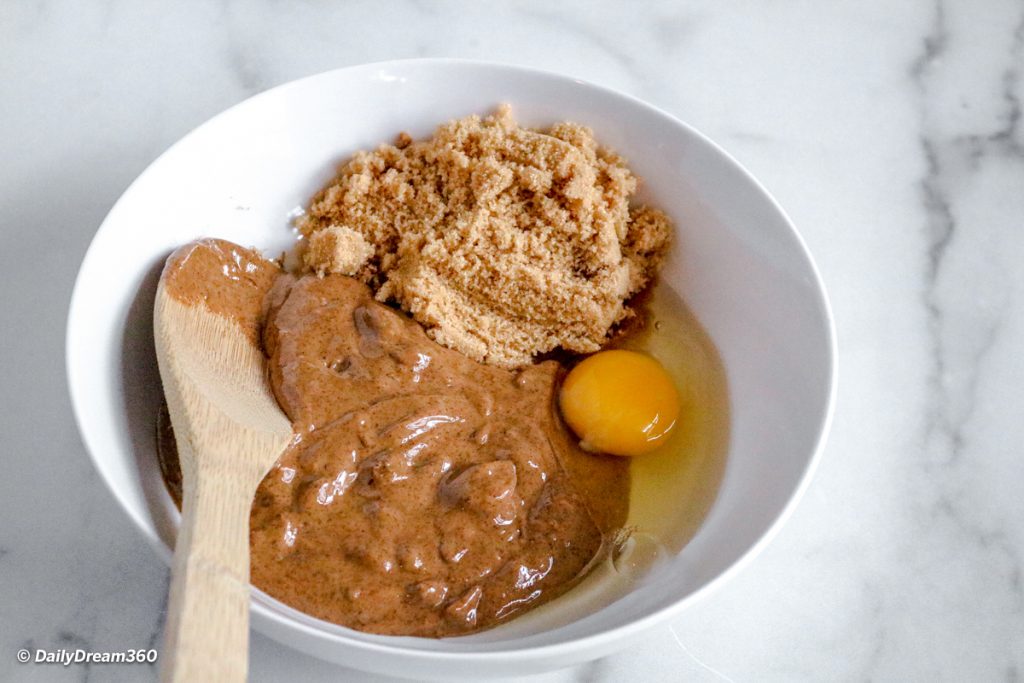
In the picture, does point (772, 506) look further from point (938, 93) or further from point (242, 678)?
point (938, 93)

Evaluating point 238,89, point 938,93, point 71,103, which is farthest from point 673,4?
point 71,103

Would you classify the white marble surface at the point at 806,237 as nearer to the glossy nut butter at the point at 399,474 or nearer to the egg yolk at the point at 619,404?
the glossy nut butter at the point at 399,474

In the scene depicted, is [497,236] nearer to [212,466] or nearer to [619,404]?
[619,404]

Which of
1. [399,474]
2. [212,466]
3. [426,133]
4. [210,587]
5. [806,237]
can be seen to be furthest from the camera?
[806,237]

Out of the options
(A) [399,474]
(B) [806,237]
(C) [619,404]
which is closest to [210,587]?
(A) [399,474]

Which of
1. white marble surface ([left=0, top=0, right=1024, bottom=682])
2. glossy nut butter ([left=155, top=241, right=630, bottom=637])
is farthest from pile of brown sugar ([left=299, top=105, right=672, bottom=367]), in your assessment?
white marble surface ([left=0, top=0, right=1024, bottom=682])
